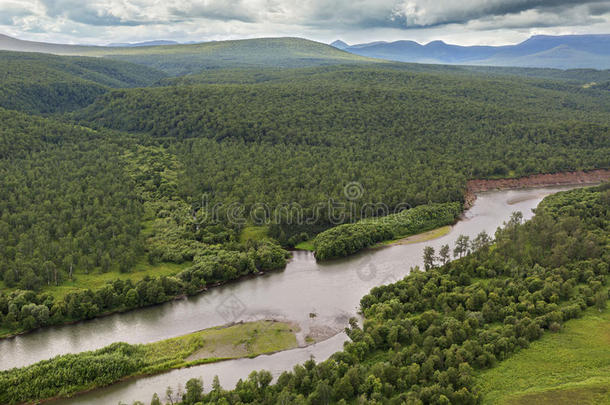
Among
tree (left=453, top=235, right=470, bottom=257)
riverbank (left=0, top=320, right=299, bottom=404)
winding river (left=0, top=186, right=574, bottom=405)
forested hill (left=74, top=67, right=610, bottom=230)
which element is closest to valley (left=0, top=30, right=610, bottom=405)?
riverbank (left=0, top=320, right=299, bottom=404)

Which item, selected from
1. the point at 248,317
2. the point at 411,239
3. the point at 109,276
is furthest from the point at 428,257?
the point at 109,276

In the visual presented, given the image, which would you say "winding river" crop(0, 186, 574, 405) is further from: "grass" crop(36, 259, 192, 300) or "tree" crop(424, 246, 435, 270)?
"grass" crop(36, 259, 192, 300)

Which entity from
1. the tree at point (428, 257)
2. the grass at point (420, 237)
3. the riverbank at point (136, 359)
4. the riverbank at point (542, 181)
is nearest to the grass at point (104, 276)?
the riverbank at point (136, 359)

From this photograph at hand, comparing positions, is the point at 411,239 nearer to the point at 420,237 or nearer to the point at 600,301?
the point at 420,237

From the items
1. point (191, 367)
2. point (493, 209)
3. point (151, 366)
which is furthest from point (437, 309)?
point (493, 209)

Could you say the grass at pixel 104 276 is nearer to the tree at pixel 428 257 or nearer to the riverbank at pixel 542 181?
the tree at pixel 428 257
